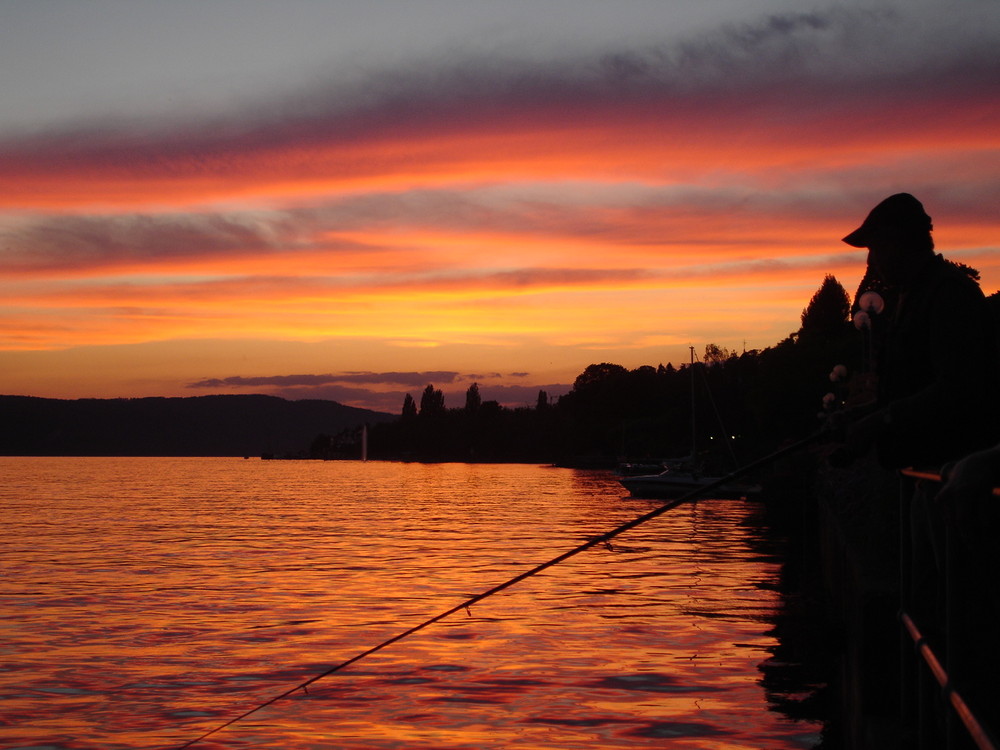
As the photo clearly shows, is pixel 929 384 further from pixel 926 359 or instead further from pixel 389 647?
pixel 389 647

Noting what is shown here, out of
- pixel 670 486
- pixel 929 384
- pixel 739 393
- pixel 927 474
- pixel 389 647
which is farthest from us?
pixel 739 393

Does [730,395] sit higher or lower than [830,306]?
lower

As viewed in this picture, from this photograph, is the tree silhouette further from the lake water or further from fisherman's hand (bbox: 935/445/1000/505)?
fisherman's hand (bbox: 935/445/1000/505)

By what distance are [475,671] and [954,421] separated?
11149mm

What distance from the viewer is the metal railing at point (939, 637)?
11.3 ft

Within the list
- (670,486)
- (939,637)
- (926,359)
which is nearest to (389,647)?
(939,637)

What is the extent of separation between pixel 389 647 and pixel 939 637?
13.0 meters

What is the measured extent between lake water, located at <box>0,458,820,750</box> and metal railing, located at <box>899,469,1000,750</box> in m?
6.52

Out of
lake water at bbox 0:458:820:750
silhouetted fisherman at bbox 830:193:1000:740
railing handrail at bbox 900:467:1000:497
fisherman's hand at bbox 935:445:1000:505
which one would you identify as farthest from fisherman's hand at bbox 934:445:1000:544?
lake water at bbox 0:458:820:750

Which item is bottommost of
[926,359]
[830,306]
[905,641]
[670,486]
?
[670,486]

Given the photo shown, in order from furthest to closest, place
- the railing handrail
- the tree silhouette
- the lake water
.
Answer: the tree silhouette, the lake water, the railing handrail

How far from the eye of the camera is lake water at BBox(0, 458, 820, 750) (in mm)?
11797

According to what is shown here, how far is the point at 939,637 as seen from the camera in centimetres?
464

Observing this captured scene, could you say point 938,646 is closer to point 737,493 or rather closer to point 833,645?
point 833,645
